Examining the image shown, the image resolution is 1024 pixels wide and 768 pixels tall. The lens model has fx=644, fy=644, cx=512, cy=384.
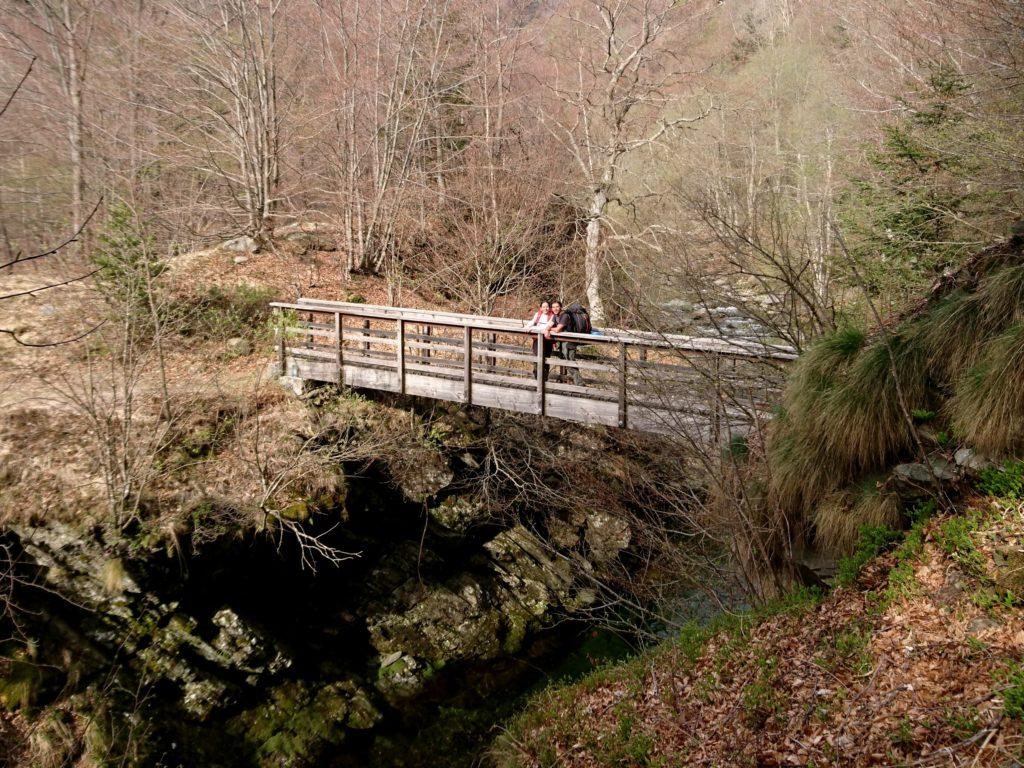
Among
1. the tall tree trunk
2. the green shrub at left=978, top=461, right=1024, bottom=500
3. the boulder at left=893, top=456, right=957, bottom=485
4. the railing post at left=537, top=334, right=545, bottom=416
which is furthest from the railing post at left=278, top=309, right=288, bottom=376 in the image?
the green shrub at left=978, top=461, right=1024, bottom=500

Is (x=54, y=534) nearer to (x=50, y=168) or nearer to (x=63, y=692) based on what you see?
(x=63, y=692)

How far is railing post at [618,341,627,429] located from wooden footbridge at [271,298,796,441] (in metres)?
0.01

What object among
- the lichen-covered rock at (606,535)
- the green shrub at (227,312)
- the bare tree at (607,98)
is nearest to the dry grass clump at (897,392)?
the lichen-covered rock at (606,535)

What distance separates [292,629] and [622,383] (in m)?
5.73

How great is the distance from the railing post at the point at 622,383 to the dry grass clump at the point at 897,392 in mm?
2403

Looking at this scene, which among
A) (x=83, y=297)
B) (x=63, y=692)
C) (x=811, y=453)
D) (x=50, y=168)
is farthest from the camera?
(x=50, y=168)

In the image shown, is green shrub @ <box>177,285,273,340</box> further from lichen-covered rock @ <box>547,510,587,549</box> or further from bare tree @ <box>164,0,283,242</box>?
lichen-covered rock @ <box>547,510,587,549</box>

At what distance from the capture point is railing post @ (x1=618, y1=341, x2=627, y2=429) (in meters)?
7.84

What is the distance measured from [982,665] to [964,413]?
168 centimetres

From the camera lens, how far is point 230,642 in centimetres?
829

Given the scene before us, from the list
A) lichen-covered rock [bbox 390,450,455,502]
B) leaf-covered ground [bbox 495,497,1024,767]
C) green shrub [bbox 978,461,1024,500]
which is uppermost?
green shrub [bbox 978,461,1024,500]

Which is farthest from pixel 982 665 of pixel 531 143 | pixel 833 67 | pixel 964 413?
pixel 833 67

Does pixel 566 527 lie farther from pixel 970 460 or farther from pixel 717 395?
pixel 970 460

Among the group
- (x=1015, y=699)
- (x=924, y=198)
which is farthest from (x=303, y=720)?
(x=924, y=198)
